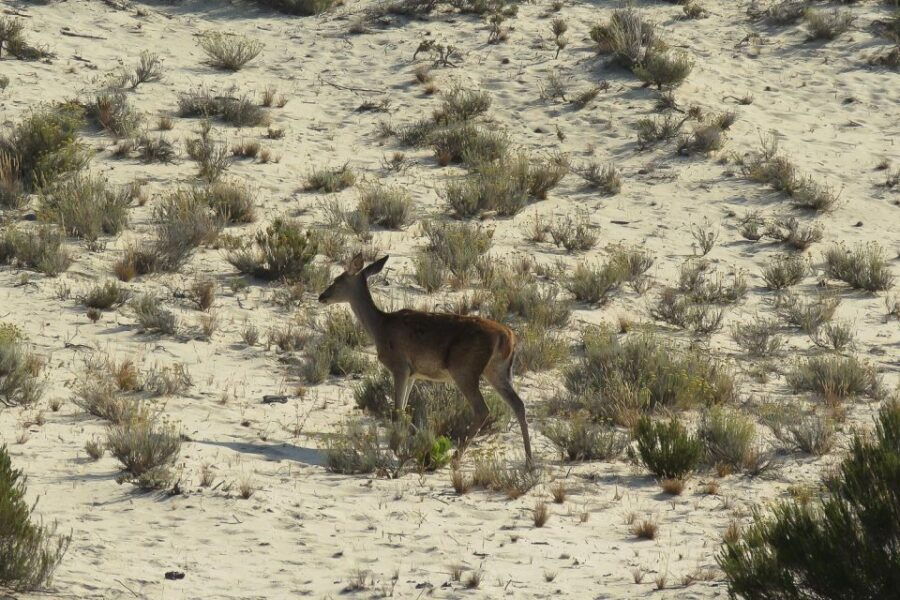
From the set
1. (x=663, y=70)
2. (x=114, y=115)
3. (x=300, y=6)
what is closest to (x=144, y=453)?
(x=114, y=115)

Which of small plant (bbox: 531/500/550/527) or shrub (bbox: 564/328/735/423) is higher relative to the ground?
small plant (bbox: 531/500/550/527)

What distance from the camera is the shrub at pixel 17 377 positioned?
11148 millimetres

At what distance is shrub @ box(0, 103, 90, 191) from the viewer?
17.3 metres

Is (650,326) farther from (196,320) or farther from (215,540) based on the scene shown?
(215,540)

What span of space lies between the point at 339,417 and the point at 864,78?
17.0 metres

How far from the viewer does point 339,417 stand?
12102 mm

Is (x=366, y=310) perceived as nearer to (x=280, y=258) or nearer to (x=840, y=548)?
(x=280, y=258)

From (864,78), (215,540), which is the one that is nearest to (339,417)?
(215,540)

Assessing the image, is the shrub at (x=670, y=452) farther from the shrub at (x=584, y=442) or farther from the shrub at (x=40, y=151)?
the shrub at (x=40, y=151)

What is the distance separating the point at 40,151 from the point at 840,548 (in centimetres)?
1374

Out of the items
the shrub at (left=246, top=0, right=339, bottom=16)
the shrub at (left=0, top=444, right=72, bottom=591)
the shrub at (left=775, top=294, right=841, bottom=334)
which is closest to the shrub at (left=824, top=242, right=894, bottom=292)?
the shrub at (left=775, top=294, right=841, bottom=334)

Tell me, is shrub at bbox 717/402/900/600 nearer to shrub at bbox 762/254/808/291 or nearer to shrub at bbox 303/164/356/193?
shrub at bbox 762/254/808/291

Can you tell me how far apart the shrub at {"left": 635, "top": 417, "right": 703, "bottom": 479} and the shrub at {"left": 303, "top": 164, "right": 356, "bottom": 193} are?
9.35 metres

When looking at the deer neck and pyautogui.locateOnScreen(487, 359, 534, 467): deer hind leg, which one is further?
the deer neck
